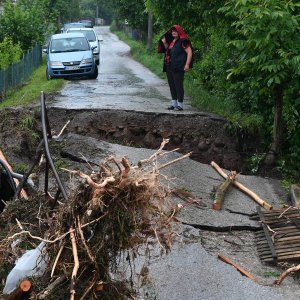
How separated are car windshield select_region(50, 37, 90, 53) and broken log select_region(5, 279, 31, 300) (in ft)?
65.1

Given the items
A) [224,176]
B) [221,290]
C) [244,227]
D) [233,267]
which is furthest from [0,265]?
[224,176]

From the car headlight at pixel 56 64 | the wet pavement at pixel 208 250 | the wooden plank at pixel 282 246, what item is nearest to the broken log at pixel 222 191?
the wet pavement at pixel 208 250

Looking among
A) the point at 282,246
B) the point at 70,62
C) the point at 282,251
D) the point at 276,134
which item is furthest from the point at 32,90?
the point at 282,251

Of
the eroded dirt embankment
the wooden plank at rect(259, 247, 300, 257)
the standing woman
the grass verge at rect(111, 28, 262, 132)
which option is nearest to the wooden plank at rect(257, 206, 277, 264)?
the wooden plank at rect(259, 247, 300, 257)

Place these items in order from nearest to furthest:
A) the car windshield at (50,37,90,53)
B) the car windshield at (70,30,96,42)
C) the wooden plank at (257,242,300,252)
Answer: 1. the wooden plank at (257,242,300,252)
2. the car windshield at (50,37,90,53)
3. the car windshield at (70,30,96,42)

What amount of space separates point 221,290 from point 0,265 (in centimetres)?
262

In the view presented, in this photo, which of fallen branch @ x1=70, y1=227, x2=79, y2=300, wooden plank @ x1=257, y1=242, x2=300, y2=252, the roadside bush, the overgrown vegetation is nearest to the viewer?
fallen branch @ x1=70, y1=227, x2=79, y2=300

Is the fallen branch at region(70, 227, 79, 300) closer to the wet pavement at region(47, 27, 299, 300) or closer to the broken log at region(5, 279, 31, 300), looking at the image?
the broken log at region(5, 279, 31, 300)

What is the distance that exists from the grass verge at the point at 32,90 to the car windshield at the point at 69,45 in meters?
1.28

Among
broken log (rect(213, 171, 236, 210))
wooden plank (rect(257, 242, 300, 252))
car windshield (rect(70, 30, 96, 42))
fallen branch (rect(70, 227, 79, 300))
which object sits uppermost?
fallen branch (rect(70, 227, 79, 300))

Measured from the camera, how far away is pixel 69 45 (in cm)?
2431

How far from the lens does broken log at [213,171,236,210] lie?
9.53 metres

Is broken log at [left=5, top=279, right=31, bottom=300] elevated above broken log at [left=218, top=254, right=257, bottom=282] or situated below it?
above

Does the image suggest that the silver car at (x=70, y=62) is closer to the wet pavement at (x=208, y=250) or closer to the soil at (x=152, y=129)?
the soil at (x=152, y=129)
